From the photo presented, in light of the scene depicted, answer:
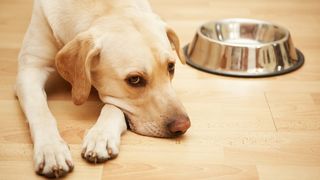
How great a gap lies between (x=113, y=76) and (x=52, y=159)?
1.41 feet

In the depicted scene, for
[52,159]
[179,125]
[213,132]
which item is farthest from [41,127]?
[213,132]

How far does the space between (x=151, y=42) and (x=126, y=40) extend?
0.33ft

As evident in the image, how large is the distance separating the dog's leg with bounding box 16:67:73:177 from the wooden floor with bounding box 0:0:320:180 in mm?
59

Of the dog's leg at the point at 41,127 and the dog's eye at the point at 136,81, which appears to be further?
the dog's eye at the point at 136,81

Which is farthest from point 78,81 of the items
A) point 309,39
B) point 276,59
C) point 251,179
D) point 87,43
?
point 309,39

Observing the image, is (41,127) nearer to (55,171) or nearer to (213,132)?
(55,171)

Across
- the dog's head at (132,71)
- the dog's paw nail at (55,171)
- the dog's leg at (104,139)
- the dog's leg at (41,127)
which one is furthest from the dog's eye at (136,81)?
the dog's paw nail at (55,171)

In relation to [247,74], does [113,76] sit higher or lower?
higher

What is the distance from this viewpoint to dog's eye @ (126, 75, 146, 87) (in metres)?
1.71

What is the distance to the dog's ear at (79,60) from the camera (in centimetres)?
174

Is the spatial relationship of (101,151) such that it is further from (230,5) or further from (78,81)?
(230,5)

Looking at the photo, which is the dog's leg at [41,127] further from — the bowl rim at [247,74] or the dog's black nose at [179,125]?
the bowl rim at [247,74]

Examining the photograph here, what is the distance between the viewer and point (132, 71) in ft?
5.56

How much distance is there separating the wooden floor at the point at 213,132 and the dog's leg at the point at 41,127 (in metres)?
0.06
